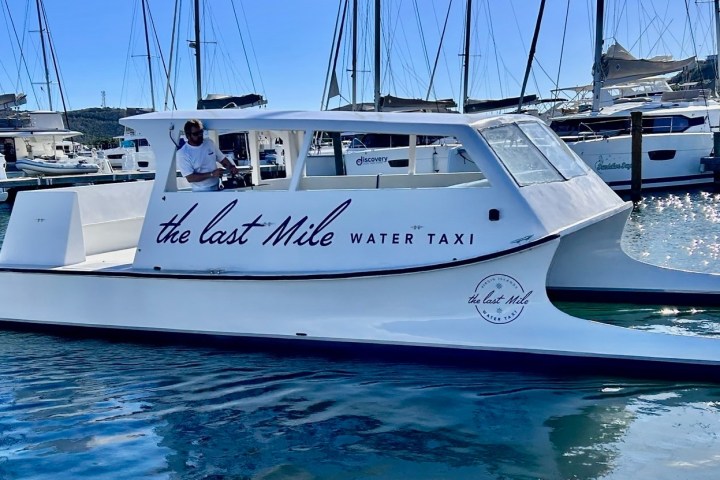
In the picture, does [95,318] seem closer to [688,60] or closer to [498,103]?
[498,103]

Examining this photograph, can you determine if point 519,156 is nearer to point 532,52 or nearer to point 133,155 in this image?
point 532,52

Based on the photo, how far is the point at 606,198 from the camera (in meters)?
7.20

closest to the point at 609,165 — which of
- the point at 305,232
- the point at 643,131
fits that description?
the point at 643,131

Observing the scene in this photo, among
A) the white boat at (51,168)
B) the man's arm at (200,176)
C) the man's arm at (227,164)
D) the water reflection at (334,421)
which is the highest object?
the white boat at (51,168)

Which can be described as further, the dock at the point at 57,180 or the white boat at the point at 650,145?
the dock at the point at 57,180

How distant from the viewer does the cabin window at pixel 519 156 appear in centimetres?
639

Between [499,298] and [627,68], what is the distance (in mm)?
22001

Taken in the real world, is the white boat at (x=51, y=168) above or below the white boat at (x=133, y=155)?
below

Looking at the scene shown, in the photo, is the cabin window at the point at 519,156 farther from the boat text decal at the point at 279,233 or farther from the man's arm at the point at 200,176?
the man's arm at the point at 200,176

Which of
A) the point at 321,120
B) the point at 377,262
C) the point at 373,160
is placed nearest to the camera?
the point at 377,262

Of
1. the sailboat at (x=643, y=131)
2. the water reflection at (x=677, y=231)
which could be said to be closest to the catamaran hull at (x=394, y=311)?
the water reflection at (x=677, y=231)

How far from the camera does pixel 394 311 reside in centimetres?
628

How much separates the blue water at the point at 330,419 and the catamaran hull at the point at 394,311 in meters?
0.28

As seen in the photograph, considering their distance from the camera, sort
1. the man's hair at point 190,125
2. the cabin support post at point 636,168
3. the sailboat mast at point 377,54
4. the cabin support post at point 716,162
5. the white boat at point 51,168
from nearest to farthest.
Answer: the man's hair at point 190,125
the cabin support post at point 636,168
the sailboat mast at point 377,54
the cabin support post at point 716,162
the white boat at point 51,168
